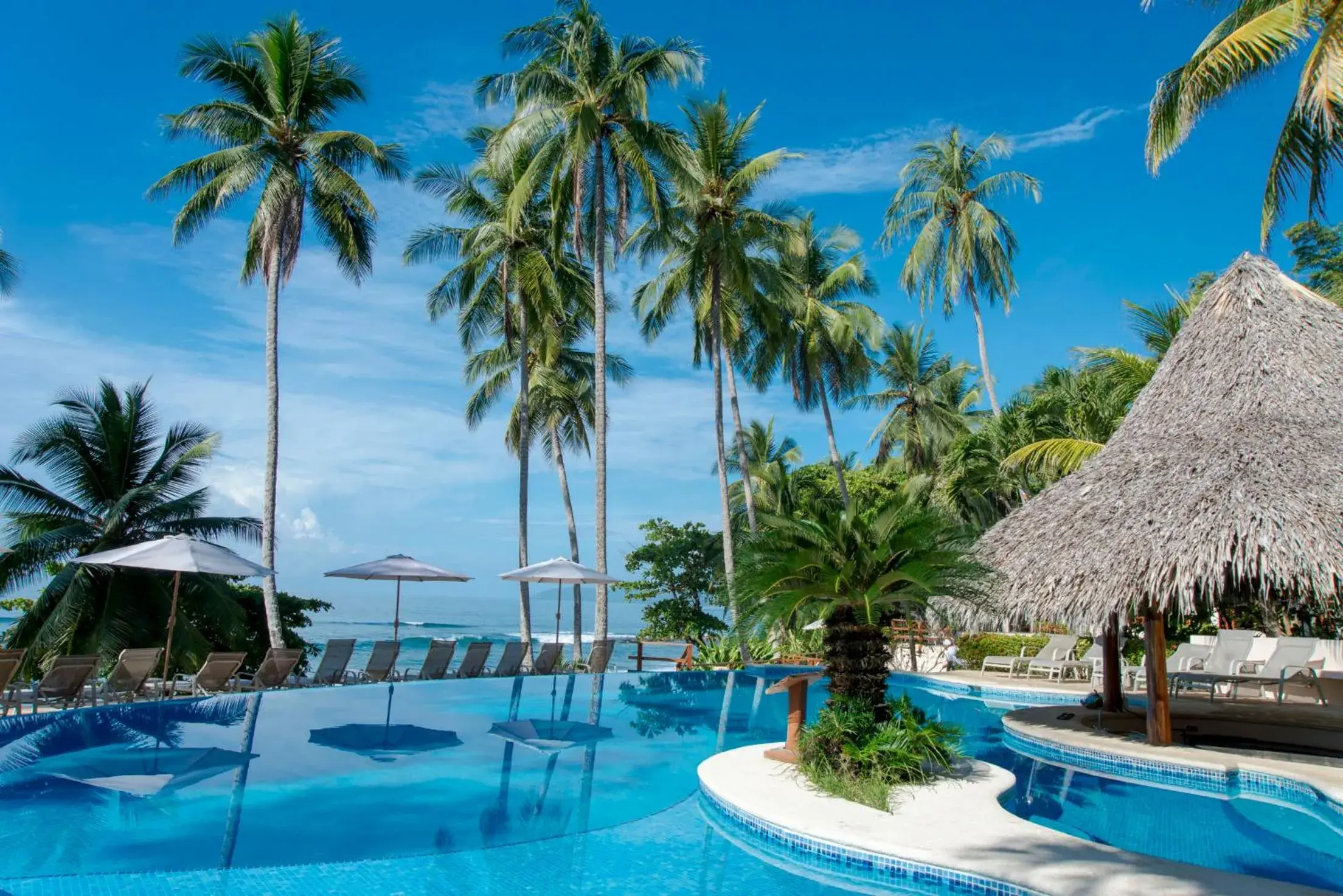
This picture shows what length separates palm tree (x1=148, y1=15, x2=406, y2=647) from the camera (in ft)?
57.5

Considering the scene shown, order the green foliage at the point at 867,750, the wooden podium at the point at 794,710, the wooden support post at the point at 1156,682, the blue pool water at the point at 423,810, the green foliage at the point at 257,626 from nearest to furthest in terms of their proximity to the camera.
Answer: the blue pool water at the point at 423,810
the green foliage at the point at 867,750
the wooden podium at the point at 794,710
the wooden support post at the point at 1156,682
the green foliage at the point at 257,626

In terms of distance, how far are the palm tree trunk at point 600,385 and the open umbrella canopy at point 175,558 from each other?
26.1 ft

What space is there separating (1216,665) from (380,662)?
45.4ft

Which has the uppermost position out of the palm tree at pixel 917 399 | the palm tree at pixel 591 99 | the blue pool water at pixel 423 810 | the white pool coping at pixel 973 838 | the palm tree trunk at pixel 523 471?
the palm tree at pixel 591 99

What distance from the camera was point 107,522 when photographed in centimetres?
1602

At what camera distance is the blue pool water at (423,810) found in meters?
6.15

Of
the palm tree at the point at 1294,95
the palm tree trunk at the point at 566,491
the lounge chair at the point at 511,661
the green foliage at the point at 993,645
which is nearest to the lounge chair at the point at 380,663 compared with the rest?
the lounge chair at the point at 511,661

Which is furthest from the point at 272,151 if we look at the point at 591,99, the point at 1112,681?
the point at 1112,681

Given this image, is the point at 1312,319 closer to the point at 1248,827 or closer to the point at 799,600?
the point at 1248,827

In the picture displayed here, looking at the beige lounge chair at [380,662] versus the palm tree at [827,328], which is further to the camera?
the palm tree at [827,328]

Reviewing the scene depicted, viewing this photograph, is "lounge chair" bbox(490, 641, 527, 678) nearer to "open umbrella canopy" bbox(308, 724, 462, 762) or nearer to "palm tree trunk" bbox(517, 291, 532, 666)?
"palm tree trunk" bbox(517, 291, 532, 666)

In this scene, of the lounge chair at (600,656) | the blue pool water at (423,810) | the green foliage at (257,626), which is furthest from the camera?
the lounge chair at (600,656)

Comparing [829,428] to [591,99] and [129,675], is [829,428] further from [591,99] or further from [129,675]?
[129,675]

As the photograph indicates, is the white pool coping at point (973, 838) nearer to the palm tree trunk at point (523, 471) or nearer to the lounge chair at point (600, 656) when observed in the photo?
the lounge chair at point (600, 656)
